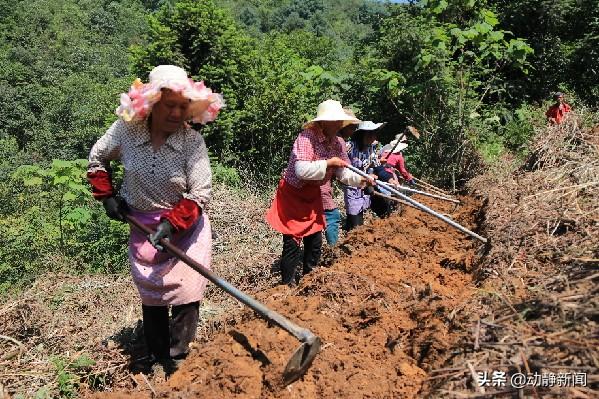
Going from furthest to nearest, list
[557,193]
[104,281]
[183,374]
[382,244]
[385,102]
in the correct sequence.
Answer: [385,102], [104,281], [382,244], [557,193], [183,374]

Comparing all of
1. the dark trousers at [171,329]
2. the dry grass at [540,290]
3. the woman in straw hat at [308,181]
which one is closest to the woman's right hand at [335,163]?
the woman in straw hat at [308,181]

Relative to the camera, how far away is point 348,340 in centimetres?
313

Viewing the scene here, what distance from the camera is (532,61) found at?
13.7 metres

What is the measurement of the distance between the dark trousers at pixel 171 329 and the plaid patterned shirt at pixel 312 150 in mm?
1544

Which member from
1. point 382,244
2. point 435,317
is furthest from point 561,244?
point 382,244

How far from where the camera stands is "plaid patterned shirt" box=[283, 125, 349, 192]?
428 cm

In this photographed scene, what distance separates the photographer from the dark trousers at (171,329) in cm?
330

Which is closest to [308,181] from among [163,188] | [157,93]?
[163,188]

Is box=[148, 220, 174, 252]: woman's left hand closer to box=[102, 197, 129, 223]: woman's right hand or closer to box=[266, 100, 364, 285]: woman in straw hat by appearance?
box=[102, 197, 129, 223]: woman's right hand

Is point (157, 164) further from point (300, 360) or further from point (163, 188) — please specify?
point (300, 360)

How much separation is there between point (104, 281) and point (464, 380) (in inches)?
185

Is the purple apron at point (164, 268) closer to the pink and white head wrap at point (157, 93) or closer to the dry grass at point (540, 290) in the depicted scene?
the pink and white head wrap at point (157, 93)

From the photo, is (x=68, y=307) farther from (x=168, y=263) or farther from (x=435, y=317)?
(x=435, y=317)

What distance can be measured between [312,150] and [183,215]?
5.25 feet
